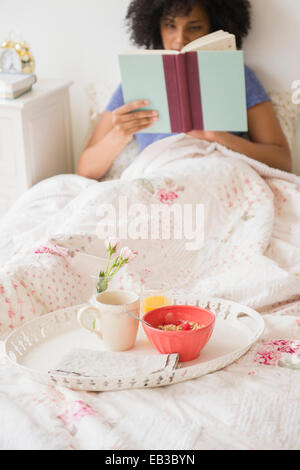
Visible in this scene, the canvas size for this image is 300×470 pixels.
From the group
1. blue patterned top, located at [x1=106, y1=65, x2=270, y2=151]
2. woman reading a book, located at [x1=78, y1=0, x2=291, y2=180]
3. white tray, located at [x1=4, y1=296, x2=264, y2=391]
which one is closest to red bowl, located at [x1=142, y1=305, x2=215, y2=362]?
white tray, located at [x1=4, y1=296, x2=264, y2=391]

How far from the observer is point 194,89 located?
154cm

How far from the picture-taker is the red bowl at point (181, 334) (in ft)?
2.80

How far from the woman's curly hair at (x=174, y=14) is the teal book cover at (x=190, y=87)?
1.47 feet

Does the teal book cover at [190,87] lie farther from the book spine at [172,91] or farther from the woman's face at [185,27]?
the woman's face at [185,27]

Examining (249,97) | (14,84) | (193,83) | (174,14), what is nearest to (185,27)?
(174,14)

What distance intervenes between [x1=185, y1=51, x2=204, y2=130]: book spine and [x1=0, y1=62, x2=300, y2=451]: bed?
136mm

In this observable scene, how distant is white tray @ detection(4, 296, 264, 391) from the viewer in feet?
2.67

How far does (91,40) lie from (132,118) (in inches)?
29.4

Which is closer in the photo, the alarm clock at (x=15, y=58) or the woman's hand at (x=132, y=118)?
the woman's hand at (x=132, y=118)

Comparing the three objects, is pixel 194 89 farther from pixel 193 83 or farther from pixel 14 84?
pixel 14 84

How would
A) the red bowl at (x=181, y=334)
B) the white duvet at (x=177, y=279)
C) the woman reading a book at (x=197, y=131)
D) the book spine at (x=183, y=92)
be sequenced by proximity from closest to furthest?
the white duvet at (x=177, y=279), the red bowl at (x=181, y=334), the book spine at (x=183, y=92), the woman reading a book at (x=197, y=131)

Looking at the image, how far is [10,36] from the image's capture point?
7.58 ft

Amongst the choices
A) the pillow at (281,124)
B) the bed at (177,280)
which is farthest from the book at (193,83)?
the pillow at (281,124)
